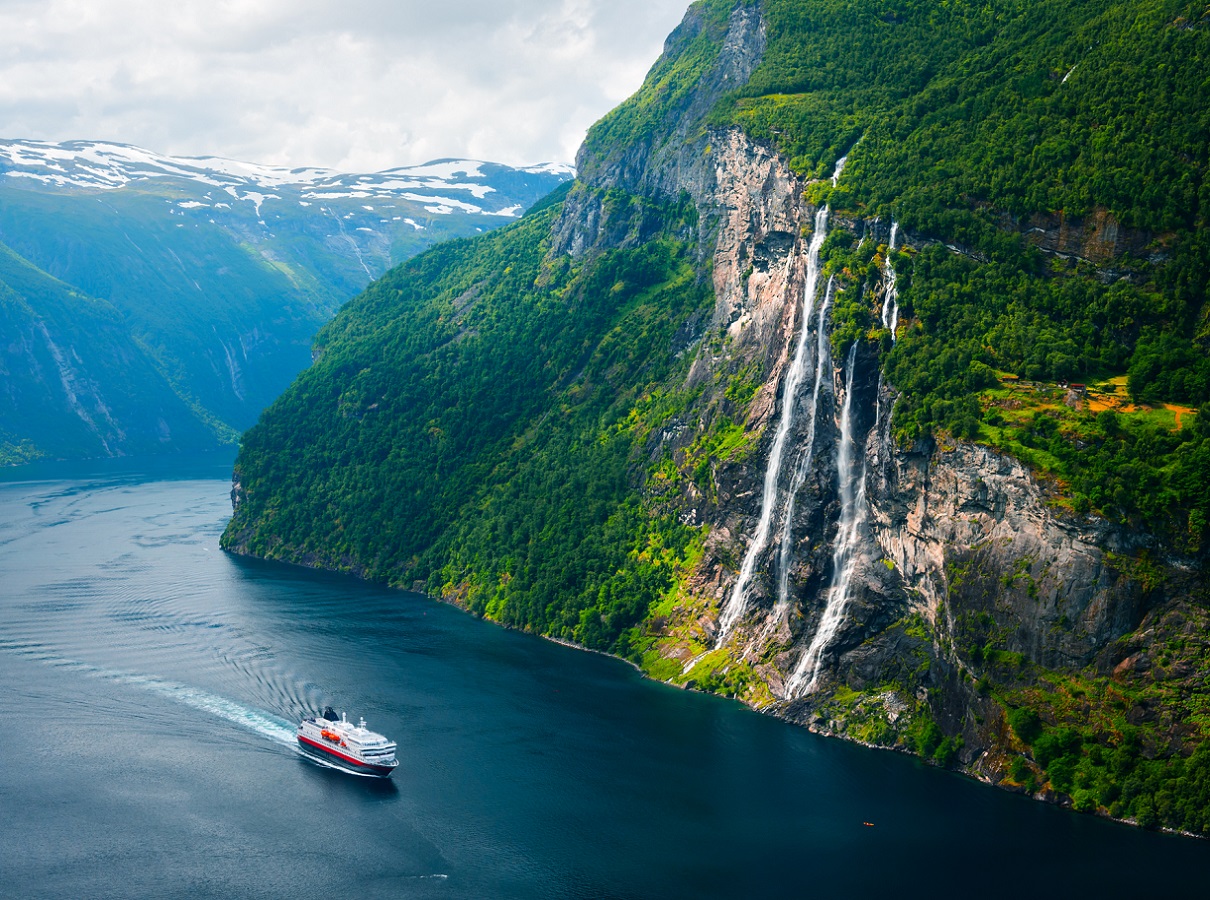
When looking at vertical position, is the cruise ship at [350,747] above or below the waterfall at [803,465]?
below

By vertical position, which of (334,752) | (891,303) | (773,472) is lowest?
(334,752)

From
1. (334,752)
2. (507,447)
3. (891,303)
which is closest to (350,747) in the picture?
(334,752)

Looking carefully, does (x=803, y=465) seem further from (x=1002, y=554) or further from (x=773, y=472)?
(x=1002, y=554)

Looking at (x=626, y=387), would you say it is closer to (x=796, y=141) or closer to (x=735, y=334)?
(x=735, y=334)

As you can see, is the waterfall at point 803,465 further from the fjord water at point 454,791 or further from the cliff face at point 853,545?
the fjord water at point 454,791

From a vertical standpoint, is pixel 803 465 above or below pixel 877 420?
below

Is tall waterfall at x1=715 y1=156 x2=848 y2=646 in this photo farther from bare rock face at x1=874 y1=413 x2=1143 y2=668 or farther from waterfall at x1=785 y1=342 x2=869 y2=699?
bare rock face at x1=874 y1=413 x2=1143 y2=668

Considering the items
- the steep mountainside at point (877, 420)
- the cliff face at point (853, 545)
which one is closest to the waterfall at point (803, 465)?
the cliff face at point (853, 545)
